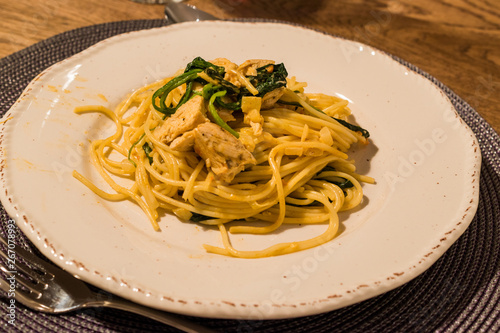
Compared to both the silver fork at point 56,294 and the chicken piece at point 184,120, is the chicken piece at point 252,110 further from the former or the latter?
the silver fork at point 56,294

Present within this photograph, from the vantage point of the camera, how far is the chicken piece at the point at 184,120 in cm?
344

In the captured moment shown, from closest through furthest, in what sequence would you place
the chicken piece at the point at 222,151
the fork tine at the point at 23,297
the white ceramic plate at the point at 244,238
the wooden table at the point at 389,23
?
the white ceramic plate at the point at 244,238
the fork tine at the point at 23,297
the chicken piece at the point at 222,151
the wooden table at the point at 389,23

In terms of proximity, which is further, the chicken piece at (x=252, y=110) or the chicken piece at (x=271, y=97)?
the chicken piece at (x=271, y=97)

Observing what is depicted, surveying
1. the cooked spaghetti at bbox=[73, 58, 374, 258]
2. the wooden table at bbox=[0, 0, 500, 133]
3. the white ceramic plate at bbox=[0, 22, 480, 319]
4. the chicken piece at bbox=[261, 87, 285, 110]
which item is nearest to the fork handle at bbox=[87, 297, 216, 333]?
the white ceramic plate at bbox=[0, 22, 480, 319]

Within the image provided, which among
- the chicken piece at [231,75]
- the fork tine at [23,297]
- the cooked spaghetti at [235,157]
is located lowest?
the fork tine at [23,297]

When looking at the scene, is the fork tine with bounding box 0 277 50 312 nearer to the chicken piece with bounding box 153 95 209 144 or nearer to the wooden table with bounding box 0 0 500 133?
the chicken piece with bounding box 153 95 209 144

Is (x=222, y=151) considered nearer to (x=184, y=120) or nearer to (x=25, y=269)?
(x=184, y=120)

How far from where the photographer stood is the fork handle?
2.65 meters

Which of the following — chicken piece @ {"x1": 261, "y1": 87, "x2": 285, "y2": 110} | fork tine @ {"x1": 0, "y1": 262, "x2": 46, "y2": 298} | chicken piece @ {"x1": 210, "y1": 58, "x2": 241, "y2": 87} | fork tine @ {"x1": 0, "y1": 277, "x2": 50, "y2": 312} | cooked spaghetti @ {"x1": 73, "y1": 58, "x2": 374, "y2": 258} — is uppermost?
chicken piece @ {"x1": 210, "y1": 58, "x2": 241, "y2": 87}

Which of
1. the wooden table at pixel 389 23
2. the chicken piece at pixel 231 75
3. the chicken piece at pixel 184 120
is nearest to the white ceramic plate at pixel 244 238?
the chicken piece at pixel 184 120

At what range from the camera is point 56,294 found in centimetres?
283

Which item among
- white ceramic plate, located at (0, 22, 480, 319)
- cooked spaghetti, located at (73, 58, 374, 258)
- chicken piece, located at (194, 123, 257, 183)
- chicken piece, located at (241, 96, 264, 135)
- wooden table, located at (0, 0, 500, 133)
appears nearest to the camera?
white ceramic plate, located at (0, 22, 480, 319)

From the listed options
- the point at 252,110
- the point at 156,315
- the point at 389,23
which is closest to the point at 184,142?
the point at 252,110

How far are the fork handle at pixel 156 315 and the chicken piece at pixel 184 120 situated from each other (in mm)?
1342
